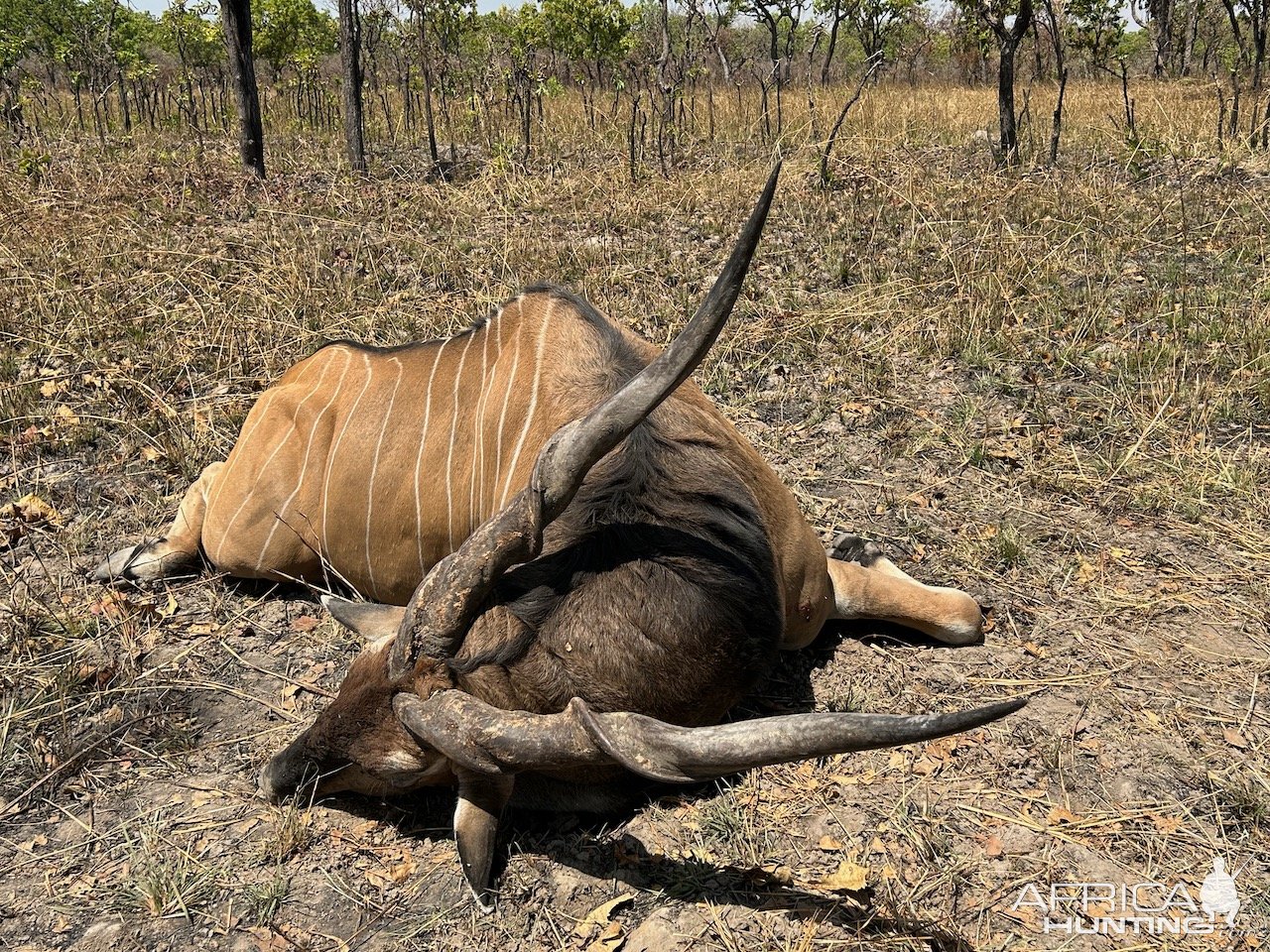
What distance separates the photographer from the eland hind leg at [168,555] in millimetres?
4246

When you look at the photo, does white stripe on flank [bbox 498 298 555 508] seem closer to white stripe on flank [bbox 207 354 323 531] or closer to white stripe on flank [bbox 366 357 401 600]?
white stripe on flank [bbox 366 357 401 600]

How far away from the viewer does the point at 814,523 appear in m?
4.32

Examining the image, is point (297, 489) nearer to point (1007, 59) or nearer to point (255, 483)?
point (255, 483)

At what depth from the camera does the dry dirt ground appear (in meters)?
2.65

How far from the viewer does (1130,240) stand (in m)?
7.11

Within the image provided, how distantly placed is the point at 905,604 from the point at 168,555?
3113mm

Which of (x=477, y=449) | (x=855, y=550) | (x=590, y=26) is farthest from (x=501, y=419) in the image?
(x=590, y=26)

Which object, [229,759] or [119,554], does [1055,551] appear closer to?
[229,759]

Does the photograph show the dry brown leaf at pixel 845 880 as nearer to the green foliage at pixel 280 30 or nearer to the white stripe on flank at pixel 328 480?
the white stripe on flank at pixel 328 480

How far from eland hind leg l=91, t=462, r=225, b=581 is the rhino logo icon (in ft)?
12.7

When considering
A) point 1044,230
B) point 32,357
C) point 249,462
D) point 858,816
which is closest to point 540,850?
point 858,816

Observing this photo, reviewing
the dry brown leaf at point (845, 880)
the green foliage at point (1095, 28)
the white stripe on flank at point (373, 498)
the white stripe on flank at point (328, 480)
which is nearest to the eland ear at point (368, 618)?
the white stripe on flank at point (373, 498)

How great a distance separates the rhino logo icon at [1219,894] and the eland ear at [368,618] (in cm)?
232

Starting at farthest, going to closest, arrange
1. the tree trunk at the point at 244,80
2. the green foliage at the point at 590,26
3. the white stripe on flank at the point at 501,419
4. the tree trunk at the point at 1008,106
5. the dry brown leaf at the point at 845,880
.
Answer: the green foliage at the point at 590,26 < the tree trunk at the point at 1008,106 < the tree trunk at the point at 244,80 < the white stripe on flank at the point at 501,419 < the dry brown leaf at the point at 845,880
